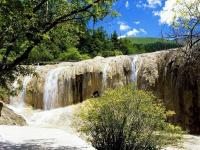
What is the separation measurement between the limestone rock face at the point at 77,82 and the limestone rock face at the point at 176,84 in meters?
1.75

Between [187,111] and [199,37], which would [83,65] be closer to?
[187,111]

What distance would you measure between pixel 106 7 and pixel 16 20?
2.95m

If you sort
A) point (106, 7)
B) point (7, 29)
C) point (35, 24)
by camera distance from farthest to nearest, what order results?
1. point (106, 7)
2. point (35, 24)
3. point (7, 29)

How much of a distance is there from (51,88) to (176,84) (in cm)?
850

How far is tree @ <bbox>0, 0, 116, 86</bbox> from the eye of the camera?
38.2 ft

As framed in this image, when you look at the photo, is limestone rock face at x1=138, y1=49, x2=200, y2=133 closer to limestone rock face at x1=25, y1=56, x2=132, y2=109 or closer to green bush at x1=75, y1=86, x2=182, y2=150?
limestone rock face at x1=25, y1=56, x2=132, y2=109

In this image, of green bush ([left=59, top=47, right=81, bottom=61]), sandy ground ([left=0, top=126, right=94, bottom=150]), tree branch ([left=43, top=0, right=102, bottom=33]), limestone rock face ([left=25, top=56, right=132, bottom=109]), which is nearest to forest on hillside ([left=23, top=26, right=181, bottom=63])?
green bush ([left=59, top=47, right=81, bottom=61])

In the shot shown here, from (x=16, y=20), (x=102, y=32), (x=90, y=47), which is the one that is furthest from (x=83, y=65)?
(x=102, y=32)

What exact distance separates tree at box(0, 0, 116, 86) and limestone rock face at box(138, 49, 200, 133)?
1121 centimetres

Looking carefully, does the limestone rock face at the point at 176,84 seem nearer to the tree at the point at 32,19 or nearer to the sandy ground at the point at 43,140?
the sandy ground at the point at 43,140

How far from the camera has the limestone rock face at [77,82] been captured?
2948 centimetres

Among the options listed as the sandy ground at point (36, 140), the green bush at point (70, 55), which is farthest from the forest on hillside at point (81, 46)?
the sandy ground at point (36, 140)

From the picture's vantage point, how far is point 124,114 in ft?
45.2

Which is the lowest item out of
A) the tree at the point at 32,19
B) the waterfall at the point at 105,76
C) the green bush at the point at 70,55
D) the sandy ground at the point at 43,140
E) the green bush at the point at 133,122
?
the sandy ground at the point at 43,140
